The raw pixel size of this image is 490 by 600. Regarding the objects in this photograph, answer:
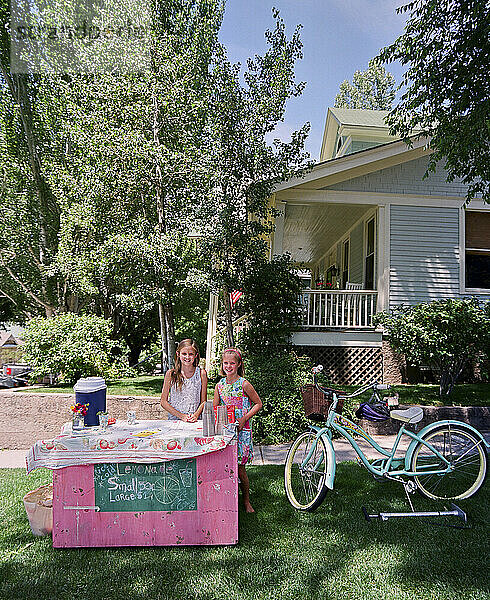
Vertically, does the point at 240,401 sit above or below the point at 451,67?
below

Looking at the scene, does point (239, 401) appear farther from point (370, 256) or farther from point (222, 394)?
point (370, 256)

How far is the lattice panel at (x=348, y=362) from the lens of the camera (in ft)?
36.2

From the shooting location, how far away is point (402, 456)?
14.5 feet

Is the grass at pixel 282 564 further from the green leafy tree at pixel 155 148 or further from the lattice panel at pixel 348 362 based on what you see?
the lattice panel at pixel 348 362

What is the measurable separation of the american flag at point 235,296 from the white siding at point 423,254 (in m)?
3.64

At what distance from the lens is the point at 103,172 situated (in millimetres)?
9758

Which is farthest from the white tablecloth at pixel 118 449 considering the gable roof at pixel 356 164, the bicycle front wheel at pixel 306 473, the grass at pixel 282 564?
the gable roof at pixel 356 164

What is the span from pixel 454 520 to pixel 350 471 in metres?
1.51

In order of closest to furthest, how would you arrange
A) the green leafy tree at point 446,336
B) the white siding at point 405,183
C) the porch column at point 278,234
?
the green leafy tree at point 446,336 → the porch column at point 278,234 → the white siding at point 405,183

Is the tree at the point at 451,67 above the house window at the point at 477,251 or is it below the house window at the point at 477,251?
above

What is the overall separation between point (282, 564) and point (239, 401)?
1.42 metres

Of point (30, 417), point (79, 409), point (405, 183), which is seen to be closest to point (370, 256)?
point (405, 183)

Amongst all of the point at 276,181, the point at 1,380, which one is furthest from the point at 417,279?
the point at 1,380

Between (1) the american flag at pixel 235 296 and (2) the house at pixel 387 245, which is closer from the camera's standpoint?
(1) the american flag at pixel 235 296
